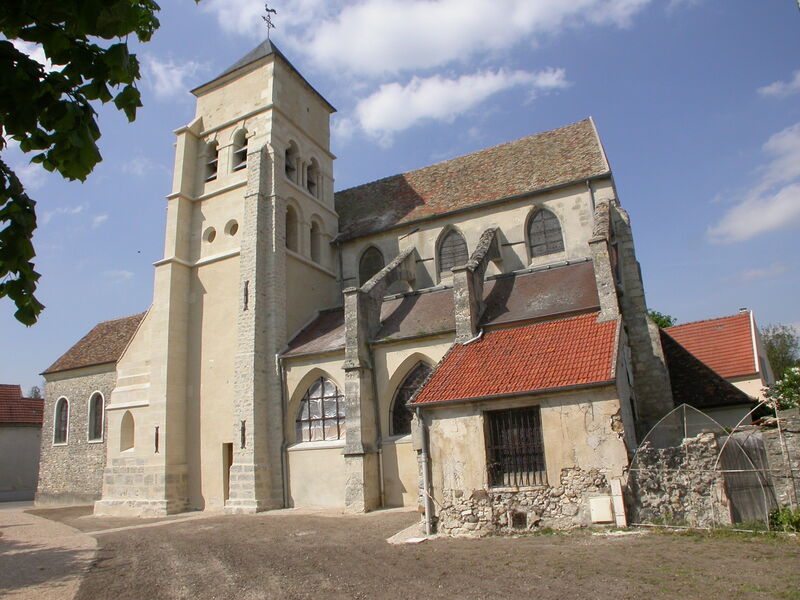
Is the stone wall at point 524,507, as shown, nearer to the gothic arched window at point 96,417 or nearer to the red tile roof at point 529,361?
the red tile roof at point 529,361

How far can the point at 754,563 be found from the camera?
700 cm

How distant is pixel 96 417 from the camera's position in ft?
78.6

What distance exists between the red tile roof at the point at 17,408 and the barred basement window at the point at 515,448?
91.9 ft

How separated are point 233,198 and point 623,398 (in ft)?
48.5

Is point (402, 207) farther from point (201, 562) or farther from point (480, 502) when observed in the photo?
point (201, 562)

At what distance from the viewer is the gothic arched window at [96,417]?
77.5 feet

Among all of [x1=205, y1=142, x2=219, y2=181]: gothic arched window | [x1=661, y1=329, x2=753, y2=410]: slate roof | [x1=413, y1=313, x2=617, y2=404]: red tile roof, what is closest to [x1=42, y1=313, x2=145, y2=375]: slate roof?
[x1=205, y1=142, x2=219, y2=181]: gothic arched window

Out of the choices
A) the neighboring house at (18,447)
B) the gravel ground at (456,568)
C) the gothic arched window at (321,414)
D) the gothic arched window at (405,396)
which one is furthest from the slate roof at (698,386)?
the neighboring house at (18,447)

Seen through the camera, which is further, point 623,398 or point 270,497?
point 270,497

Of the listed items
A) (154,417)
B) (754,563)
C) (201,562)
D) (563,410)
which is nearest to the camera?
(754,563)

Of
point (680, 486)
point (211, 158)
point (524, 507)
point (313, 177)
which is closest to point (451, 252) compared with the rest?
point (313, 177)

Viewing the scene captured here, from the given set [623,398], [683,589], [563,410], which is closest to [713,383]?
[623,398]

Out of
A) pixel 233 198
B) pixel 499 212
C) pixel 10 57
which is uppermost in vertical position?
pixel 233 198

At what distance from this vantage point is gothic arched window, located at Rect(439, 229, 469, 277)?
66.3 ft
